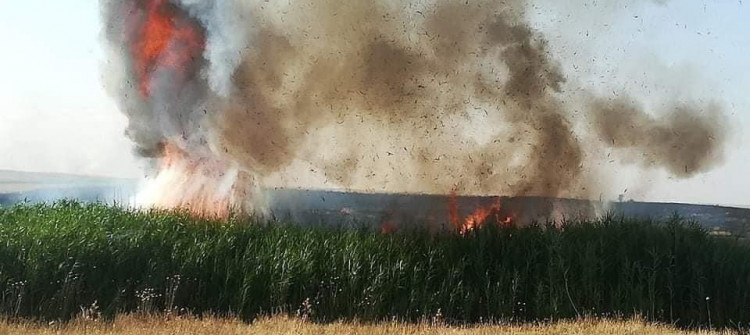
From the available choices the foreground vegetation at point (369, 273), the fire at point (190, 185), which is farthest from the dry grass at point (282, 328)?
the fire at point (190, 185)

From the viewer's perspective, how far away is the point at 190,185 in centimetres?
3094

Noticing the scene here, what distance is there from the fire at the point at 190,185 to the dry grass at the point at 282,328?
15084mm

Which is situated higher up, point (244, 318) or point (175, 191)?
point (175, 191)

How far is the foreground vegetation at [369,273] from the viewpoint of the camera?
666 inches

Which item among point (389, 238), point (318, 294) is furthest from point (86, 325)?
point (389, 238)

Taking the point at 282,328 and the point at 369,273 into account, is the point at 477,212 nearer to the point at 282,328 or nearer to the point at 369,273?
the point at 369,273

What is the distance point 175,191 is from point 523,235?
16.0 m

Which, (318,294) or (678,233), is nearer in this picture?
(318,294)

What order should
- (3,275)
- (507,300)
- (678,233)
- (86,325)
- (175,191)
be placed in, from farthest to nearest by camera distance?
(175,191) → (678,233) → (507,300) → (3,275) → (86,325)

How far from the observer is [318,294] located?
1772cm

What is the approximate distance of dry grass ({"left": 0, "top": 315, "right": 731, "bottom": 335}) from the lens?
14.4m

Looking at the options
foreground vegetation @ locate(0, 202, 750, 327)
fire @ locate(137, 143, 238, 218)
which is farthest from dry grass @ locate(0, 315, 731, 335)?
fire @ locate(137, 143, 238, 218)

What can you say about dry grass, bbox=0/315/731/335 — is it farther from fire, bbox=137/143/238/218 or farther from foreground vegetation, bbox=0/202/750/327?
fire, bbox=137/143/238/218

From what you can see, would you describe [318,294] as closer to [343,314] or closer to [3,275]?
[343,314]
